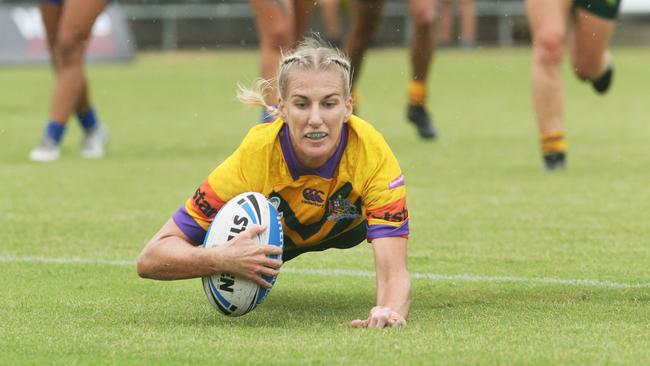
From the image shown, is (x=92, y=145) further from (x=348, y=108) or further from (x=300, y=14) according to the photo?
(x=348, y=108)

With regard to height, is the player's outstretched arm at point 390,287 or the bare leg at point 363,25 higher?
the player's outstretched arm at point 390,287

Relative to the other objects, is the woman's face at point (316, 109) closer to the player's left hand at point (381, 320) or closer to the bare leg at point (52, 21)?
the player's left hand at point (381, 320)

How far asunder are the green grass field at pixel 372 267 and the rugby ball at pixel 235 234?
0.08 meters

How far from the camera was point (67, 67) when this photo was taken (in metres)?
9.87

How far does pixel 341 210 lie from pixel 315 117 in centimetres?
44

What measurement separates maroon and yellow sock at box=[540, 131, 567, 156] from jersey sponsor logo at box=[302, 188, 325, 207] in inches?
177

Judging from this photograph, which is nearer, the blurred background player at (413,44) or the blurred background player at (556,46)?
the blurred background player at (556,46)

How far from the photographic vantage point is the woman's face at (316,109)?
4570 millimetres

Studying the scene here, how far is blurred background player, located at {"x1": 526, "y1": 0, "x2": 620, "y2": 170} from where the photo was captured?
28.9 ft

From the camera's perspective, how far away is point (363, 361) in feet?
12.4

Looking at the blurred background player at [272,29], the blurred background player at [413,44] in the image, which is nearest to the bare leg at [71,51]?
the blurred background player at [272,29]

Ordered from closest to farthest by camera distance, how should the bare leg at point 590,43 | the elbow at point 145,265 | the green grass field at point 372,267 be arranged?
the green grass field at point 372,267 → the elbow at point 145,265 → the bare leg at point 590,43

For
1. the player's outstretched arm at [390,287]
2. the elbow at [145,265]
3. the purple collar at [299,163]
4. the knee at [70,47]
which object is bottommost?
the knee at [70,47]

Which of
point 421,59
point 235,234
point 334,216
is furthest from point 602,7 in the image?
point 235,234
